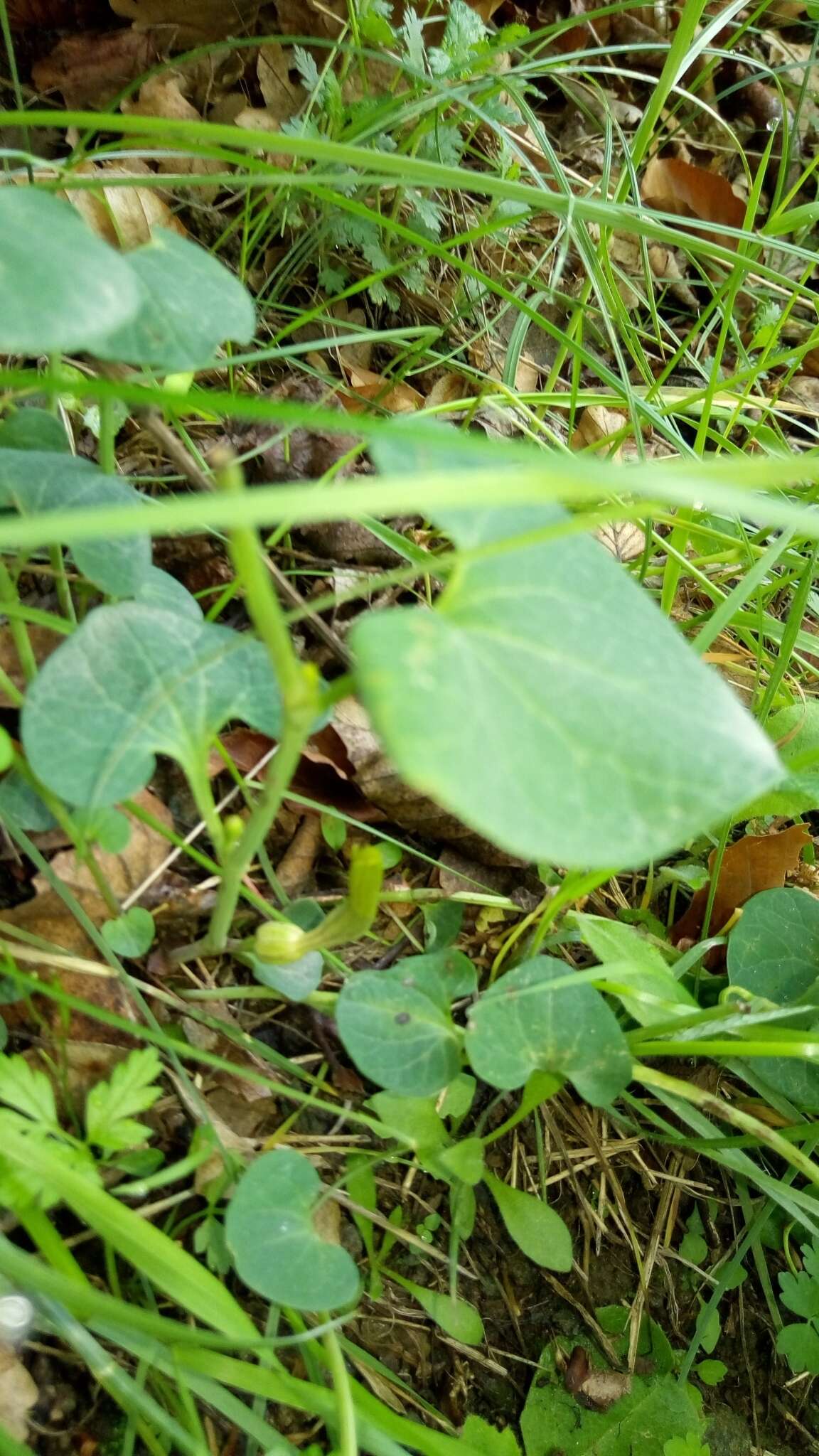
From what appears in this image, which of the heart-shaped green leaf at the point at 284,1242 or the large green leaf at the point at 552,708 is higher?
the large green leaf at the point at 552,708

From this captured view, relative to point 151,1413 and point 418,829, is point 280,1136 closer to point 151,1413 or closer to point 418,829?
point 151,1413

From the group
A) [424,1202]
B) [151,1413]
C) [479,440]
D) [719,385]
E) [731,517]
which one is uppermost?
[479,440]

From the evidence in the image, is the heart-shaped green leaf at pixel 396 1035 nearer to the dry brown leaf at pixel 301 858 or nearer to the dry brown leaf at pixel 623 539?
the dry brown leaf at pixel 301 858

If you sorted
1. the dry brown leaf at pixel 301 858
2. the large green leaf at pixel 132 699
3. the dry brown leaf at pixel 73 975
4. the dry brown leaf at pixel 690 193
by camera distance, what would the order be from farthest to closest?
the dry brown leaf at pixel 690 193, the dry brown leaf at pixel 301 858, the dry brown leaf at pixel 73 975, the large green leaf at pixel 132 699

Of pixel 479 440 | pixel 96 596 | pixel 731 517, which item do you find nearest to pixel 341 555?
pixel 96 596

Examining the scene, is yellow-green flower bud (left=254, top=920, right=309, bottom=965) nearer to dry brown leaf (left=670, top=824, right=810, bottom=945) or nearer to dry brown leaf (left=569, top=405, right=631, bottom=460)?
dry brown leaf (left=670, top=824, right=810, bottom=945)

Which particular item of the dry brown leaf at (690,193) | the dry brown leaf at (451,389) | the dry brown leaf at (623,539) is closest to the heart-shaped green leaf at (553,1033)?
→ the dry brown leaf at (623,539)

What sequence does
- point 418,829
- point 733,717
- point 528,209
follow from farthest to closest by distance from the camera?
point 528,209
point 418,829
point 733,717
